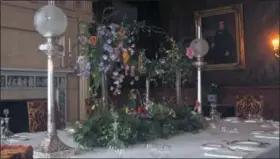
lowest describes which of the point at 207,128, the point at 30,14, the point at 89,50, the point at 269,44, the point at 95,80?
the point at 207,128

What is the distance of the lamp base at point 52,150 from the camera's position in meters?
1.45

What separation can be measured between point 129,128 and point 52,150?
40 centimetres

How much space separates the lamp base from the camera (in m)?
1.45

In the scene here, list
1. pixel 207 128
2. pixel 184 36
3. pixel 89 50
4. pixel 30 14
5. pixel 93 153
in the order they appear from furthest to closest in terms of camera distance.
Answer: pixel 184 36 < pixel 30 14 < pixel 207 128 < pixel 89 50 < pixel 93 153

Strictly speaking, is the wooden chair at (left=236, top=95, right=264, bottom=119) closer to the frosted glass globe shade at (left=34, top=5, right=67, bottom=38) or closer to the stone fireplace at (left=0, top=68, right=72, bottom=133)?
the stone fireplace at (left=0, top=68, right=72, bottom=133)

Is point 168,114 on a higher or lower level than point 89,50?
lower

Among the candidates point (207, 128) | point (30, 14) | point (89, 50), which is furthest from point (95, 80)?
point (30, 14)

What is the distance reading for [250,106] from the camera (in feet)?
15.2

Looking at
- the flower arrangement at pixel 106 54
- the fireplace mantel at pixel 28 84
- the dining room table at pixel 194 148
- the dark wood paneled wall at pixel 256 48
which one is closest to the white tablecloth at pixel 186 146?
the dining room table at pixel 194 148

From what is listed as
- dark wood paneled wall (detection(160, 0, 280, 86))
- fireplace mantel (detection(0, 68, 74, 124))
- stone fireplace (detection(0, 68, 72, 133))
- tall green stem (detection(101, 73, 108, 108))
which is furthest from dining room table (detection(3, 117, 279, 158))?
dark wood paneled wall (detection(160, 0, 280, 86))

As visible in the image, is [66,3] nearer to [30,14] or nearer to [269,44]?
[30,14]

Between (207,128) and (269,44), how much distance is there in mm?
3436

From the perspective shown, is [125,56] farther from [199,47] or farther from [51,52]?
[199,47]

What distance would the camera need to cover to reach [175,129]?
7.41 ft
